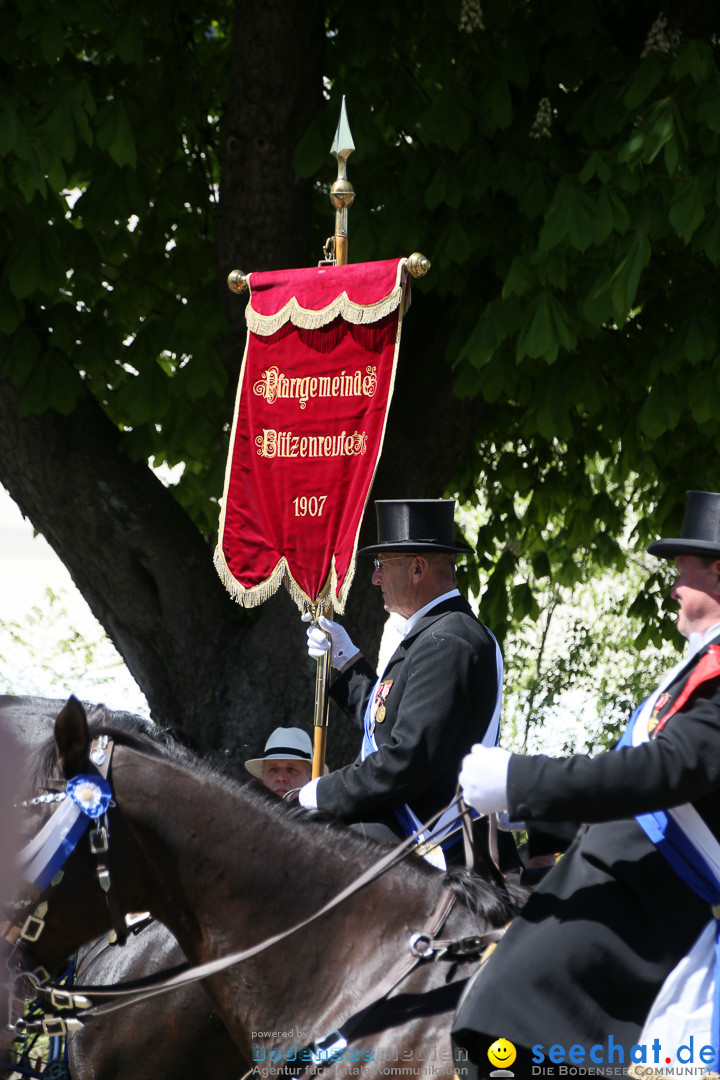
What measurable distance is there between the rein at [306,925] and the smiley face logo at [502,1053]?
259mm

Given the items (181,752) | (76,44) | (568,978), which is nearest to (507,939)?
(568,978)

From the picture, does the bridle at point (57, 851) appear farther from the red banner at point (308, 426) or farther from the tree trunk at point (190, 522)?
the tree trunk at point (190, 522)

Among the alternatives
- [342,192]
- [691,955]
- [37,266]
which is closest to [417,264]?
[342,192]

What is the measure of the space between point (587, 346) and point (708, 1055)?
3987 mm

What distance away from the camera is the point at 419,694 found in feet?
11.6

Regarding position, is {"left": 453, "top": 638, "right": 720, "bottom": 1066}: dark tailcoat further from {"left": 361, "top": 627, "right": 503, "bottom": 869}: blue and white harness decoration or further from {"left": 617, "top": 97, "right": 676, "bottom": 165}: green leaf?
{"left": 617, "top": 97, "right": 676, "bottom": 165}: green leaf

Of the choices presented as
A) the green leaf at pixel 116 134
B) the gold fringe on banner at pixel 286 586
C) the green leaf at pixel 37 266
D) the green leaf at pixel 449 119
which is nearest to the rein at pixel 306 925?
the gold fringe on banner at pixel 286 586

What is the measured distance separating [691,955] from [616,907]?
0.55 ft

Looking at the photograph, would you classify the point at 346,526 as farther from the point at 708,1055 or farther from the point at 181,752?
the point at 708,1055

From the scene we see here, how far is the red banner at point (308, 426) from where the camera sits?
15.2 ft

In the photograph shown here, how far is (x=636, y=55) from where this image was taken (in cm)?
564

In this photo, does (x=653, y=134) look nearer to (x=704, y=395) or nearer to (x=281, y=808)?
(x=704, y=395)

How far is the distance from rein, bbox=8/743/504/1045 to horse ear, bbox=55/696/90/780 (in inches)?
2.6

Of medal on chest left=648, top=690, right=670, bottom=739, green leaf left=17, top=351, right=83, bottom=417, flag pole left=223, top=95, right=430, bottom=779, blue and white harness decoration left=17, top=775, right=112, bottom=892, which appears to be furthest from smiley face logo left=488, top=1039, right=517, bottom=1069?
green leaf left=17, top=351, right=83, bottom=417
